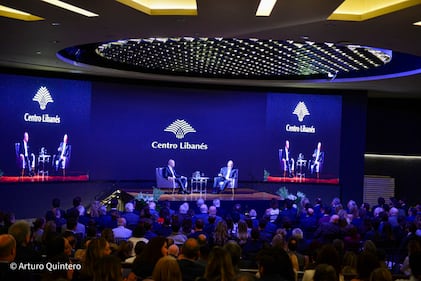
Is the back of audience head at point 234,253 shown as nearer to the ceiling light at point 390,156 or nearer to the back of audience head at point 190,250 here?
the back of audience head at point 190,250

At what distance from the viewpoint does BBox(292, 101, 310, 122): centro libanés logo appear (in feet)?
61.1

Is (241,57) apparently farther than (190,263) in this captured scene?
Yes

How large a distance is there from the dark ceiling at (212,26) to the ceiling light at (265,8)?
0.09m

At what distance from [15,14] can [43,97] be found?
21.8 feet

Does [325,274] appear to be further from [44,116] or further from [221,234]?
[44,116]

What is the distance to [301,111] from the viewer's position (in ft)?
61.1

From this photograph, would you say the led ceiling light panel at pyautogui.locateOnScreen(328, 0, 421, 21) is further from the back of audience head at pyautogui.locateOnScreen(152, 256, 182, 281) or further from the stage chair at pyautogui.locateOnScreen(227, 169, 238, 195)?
the stage chair at pyautogui.locateOnScreen(227, 169, 238, 195)

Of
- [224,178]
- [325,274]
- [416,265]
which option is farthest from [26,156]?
[325,274]

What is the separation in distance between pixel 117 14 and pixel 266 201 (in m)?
7.71

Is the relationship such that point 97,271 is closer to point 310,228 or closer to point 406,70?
point 310,228

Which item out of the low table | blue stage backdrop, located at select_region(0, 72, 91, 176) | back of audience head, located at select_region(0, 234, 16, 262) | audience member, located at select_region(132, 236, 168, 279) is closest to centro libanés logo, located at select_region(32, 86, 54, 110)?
blue stage backdrop, located at select_region(0, 72, 91, 176)

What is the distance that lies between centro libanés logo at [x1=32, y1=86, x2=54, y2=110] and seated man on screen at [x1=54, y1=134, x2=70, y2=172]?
3.28 feet

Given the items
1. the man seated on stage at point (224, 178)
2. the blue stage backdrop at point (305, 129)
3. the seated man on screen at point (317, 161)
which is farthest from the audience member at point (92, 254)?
the seated man on screen at point (317, 161)

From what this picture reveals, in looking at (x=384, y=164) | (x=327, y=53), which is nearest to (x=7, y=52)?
(x=327, y=53)
